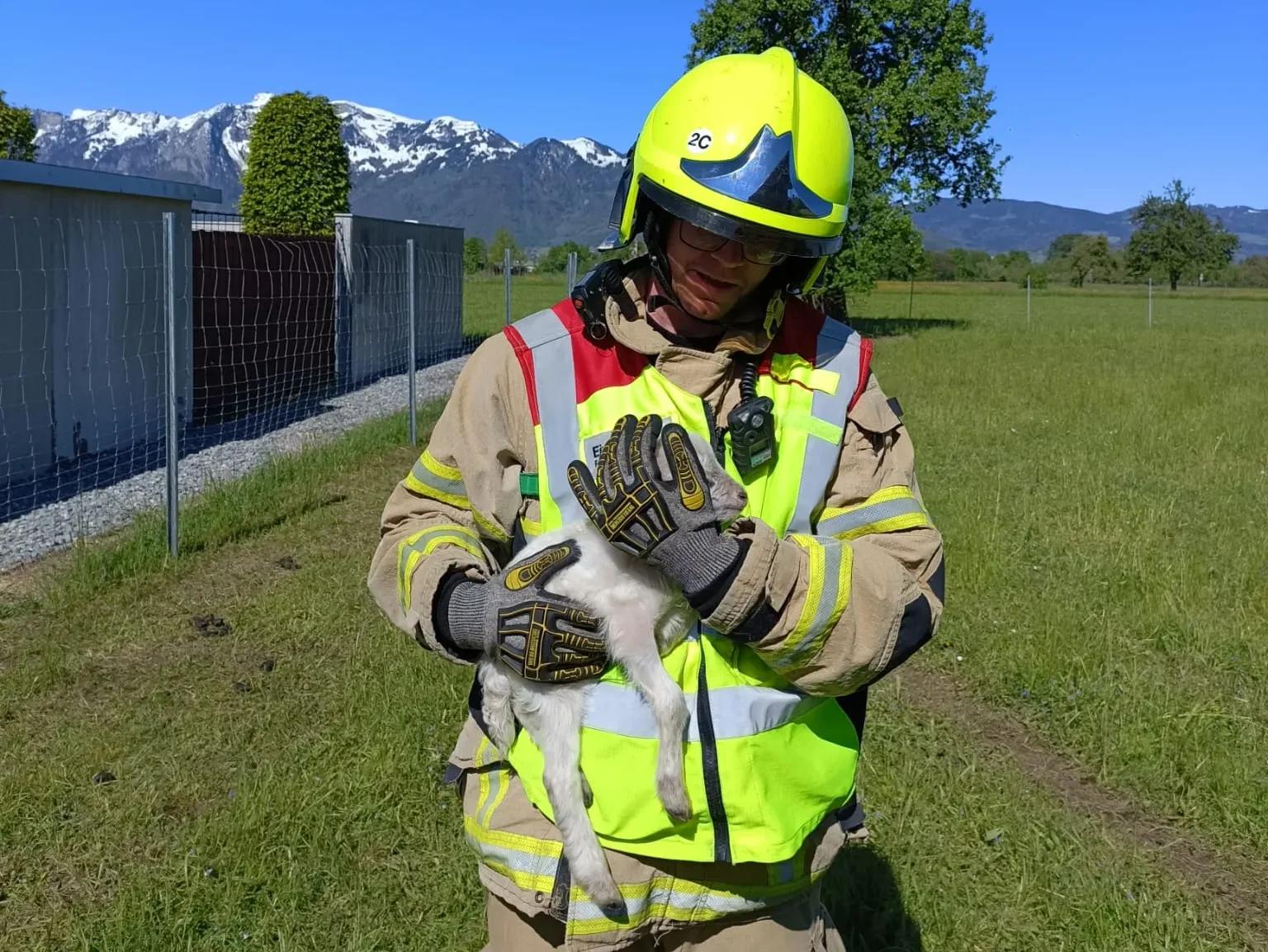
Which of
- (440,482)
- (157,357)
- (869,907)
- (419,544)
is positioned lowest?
(869,907)

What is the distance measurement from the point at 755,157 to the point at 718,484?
0.60 meters

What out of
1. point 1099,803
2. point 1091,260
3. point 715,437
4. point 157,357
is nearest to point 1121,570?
point 1099,803

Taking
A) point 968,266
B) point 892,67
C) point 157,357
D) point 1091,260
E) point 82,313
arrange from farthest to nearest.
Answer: point 968,266 < point 1091,260 < point 892,67 < point 157,357 < point 82,313

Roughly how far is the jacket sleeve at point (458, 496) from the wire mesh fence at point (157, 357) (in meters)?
5.37

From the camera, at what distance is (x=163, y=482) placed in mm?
9398

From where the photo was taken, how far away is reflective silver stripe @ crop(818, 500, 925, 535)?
203 centimetres

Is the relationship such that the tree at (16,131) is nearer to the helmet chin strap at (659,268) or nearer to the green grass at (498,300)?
the green grass at (498,300)

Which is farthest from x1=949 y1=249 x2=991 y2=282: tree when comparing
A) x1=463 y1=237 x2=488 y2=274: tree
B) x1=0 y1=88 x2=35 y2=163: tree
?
x1=0 y1=88 x2=35 y2=163: tree

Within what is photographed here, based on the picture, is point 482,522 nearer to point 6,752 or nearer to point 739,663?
point 739,663

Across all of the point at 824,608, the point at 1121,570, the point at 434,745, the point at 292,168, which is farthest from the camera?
the point at 292,168

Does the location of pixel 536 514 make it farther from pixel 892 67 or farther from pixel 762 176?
pixel 892 67

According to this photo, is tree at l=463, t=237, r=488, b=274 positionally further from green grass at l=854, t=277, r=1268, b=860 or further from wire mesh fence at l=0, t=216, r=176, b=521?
wire mesh fence at l=0, t=216, r=176, b=521

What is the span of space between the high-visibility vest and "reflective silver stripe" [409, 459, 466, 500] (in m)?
0.15

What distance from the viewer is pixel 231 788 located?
4.48m
